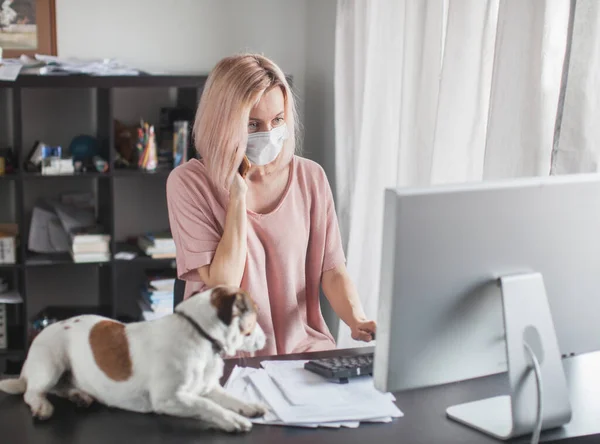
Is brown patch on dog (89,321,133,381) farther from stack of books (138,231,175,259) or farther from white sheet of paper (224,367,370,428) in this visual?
stack of books (138,231,175,259)

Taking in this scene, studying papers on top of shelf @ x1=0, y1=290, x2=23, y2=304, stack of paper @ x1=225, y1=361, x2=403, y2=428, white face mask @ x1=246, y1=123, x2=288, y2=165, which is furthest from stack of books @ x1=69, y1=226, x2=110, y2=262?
stack of paper @ x1=225, y1=361, x2=403, y2=428

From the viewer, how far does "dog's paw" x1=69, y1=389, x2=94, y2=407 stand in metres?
1.26

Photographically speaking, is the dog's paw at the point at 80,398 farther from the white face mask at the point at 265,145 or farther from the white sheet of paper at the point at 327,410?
the white face mask at the point at 265,145

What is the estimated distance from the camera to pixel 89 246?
332 cm

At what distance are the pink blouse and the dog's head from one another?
0.61m

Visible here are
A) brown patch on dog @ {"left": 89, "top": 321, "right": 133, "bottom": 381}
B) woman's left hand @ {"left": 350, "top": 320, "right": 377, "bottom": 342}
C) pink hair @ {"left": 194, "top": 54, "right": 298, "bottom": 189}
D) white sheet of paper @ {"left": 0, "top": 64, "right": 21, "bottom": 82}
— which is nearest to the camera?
brown patch on dog @ {"left": 89, "top": 321, "right": 133, "bottom": 381}

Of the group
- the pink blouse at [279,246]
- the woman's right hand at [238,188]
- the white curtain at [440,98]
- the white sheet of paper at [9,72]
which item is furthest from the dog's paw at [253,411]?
the white sheet of paper at [9,72]

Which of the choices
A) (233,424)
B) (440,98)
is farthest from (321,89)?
(233,424)

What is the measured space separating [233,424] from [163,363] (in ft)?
0.46

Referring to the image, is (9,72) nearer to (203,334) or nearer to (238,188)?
(238,188)

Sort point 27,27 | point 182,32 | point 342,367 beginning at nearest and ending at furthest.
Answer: point 342,367 → point 27,27 → point 182,32

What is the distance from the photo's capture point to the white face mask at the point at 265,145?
186cm

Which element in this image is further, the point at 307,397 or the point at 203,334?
the point at 307,397

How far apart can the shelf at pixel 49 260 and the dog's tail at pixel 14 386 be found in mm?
2034
